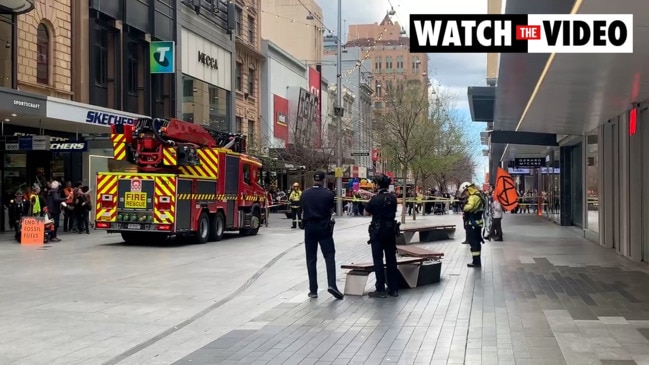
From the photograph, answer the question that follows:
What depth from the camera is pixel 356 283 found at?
985 centimetres

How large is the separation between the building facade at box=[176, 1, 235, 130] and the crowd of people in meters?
11.5

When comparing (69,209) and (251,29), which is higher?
(251,29)

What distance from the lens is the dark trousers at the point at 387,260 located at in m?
9.51

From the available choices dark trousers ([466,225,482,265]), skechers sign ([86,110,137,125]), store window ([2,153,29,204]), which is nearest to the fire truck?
skechers sign ([86,110,137,125])

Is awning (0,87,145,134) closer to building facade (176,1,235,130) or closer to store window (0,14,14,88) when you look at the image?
store window (0,14,14,88)

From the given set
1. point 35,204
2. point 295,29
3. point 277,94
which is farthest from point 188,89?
point 295,29

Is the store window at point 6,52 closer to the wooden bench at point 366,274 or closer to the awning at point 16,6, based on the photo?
the awning at point 16,6

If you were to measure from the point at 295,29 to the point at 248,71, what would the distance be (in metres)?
17.5

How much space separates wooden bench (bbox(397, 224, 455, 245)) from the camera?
18531mm

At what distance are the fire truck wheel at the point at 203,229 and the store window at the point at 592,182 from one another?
36.4 ft

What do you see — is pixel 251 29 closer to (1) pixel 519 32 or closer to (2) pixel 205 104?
(2) pixel 205 104

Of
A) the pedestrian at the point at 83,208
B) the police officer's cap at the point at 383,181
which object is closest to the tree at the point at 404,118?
the pedestrian at the point at 83,208

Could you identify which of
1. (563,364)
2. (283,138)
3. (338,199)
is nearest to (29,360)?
(563,364)

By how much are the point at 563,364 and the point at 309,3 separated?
182 feet
